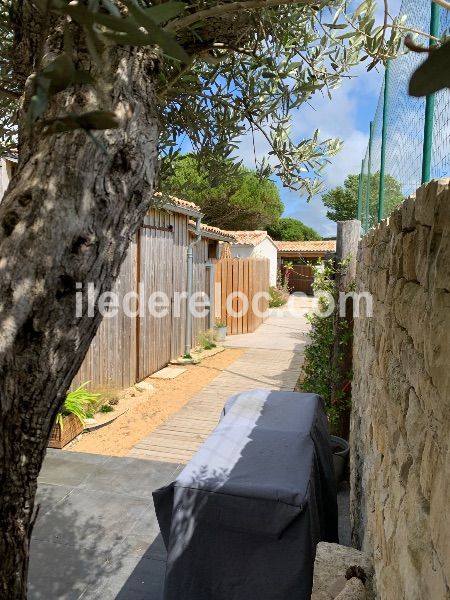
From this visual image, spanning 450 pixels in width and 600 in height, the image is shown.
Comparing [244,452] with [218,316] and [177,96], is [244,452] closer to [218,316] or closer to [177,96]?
[177,96]

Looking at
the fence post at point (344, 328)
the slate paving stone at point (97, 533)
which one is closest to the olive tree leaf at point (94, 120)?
the slate paving stone at point (97, 533)

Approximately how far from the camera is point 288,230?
4044cm

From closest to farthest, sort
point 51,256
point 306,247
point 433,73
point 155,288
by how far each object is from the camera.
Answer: point 433,73, point 51,256, point 155,288, point 306,247

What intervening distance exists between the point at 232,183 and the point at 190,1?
133 cm

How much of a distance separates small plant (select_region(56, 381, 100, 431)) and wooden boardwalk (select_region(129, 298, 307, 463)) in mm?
855

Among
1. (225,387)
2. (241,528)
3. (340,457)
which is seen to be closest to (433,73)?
(241,528)

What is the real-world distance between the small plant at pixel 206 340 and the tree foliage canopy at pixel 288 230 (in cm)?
2737

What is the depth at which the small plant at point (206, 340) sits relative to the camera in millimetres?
11742

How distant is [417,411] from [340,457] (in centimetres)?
389

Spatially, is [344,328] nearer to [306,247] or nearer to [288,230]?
[306,247]

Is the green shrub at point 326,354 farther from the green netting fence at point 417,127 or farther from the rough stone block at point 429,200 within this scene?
the rough stone block at point 429,200

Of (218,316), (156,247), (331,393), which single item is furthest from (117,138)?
(218,316)

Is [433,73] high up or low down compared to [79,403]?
up

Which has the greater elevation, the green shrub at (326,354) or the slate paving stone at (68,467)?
the green shrub at (326,354)
